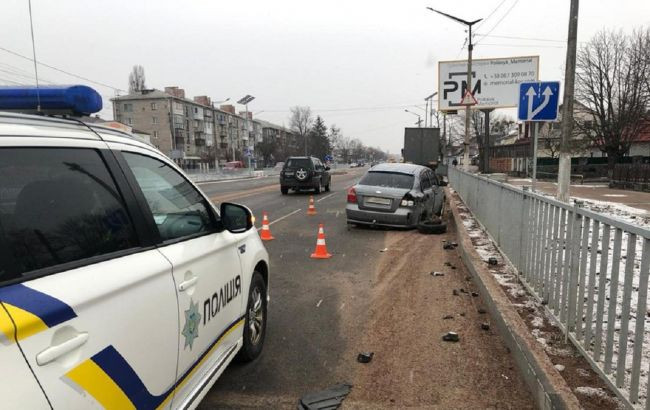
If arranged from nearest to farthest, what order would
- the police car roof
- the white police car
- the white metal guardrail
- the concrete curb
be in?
the white police car
the police car roof
the white metal guardrail
the concrete curb

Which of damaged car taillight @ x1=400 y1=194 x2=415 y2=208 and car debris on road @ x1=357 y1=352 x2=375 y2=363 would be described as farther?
damaged car taillight @ x1=400 y1=194 x2=415 y2=208

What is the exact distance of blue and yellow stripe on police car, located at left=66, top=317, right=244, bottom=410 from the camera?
65.7 inches

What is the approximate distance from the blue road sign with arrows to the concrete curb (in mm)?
3777

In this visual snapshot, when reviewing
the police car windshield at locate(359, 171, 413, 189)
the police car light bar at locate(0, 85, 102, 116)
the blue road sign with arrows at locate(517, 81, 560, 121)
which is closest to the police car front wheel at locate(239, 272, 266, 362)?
the police car light bar at locate(0, 85, 102, 116)

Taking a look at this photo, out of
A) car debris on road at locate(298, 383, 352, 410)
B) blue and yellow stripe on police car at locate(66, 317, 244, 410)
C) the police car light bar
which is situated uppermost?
the police car light bar

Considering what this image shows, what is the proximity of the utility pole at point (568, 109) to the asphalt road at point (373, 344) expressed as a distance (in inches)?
161

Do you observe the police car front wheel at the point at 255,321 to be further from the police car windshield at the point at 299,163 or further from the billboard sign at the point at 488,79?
the billboard sign at the point at 488,79

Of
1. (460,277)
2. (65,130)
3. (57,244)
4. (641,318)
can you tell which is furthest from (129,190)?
(460,277)

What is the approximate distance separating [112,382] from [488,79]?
105 feet

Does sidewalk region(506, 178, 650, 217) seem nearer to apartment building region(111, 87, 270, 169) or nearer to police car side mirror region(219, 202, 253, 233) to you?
police car side mirror region(219, 202, 253, 233)

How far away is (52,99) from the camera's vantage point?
7.77 ft

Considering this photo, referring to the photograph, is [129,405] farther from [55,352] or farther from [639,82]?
[639,82]

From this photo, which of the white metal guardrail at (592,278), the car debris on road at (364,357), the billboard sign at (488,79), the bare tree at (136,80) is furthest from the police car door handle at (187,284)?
the bare tree at (136,80)

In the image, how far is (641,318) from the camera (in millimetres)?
2736
